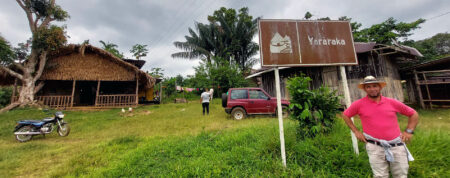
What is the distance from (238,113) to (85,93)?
16.7 m

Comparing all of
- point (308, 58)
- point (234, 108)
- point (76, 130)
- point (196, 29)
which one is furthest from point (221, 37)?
point (308, 58)

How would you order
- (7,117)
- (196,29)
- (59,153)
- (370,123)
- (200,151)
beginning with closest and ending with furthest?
(370,123) < (200,151) < (59,153) < (7,117) < (196,29)

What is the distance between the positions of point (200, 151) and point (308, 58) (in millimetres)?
2818

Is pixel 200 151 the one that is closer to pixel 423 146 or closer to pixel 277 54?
pixel 277 54

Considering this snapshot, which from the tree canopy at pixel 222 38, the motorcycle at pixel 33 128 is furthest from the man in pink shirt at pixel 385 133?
the tree canopy at pixel 222 38

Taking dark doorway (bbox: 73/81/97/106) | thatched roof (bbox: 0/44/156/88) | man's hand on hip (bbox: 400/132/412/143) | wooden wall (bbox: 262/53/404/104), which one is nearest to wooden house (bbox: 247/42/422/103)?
wooden wall (bbox: 262/53/404/104)

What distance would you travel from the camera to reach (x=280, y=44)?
263cm

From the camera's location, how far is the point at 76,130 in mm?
5973

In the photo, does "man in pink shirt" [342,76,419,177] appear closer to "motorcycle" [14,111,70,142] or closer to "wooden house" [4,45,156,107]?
"motorcycle" [14,111,70,142]

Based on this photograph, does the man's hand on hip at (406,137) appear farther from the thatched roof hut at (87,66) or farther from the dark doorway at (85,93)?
the dark doorway at (85,93)

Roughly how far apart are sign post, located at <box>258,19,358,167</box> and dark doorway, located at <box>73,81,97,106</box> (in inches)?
721

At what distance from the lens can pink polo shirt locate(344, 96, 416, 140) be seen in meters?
1.82

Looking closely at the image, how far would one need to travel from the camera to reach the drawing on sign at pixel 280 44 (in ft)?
8.56

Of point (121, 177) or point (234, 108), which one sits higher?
point (234, 108)
